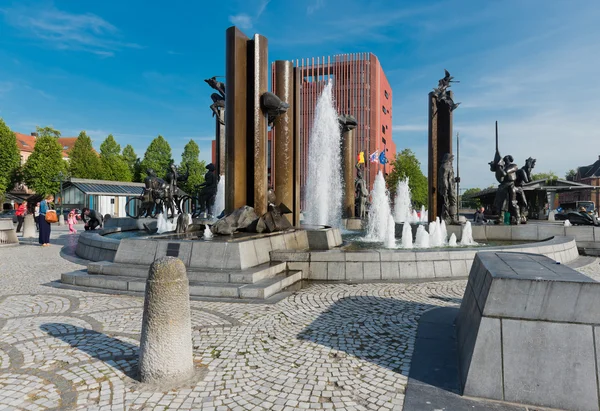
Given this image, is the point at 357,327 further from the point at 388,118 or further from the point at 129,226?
the point at 388,118

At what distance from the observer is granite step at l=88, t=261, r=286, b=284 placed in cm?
704

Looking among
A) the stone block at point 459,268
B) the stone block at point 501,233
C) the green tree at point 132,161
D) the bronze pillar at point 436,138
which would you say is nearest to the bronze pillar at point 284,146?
the bronze pillar at point 436,138

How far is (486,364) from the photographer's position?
3.00 m

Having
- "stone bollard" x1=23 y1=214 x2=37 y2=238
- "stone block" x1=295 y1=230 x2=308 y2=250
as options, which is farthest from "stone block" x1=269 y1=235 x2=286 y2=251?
"stone bollard" x1=23 y1=214 x2=37 y2=238

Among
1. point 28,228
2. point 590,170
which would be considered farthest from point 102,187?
point 590,170

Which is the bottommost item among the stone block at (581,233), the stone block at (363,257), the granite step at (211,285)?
the granite step at (211,285)

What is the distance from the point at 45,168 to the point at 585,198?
94.0 m

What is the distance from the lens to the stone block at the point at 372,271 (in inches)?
320

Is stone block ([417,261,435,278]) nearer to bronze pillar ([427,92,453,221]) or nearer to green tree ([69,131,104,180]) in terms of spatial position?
bronze pillar ([427,92,453,221])

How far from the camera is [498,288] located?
304 cm

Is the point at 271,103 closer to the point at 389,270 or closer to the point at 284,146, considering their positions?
the point at 284,146

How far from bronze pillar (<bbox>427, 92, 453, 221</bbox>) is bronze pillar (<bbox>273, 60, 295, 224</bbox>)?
617 cm

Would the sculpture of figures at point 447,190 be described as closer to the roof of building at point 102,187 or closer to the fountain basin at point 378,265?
the fountain basin at point 378,265

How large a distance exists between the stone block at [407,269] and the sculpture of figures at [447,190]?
7.31 metres
